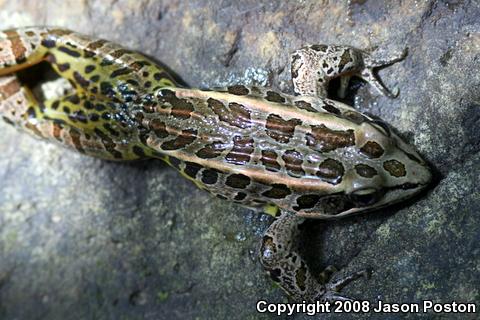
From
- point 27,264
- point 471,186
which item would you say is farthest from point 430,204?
point 27,264

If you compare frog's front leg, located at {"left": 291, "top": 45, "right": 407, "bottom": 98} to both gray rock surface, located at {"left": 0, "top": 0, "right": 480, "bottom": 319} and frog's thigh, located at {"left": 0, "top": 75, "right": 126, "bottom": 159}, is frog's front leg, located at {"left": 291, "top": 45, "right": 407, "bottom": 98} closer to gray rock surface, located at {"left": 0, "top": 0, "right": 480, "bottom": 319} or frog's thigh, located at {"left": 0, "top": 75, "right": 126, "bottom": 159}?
gray rock surface, located at {"left": 0, "top": 0, "right": 480, "bottom": 319}

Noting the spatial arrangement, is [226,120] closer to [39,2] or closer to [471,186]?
[471,186]
